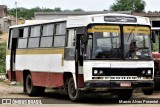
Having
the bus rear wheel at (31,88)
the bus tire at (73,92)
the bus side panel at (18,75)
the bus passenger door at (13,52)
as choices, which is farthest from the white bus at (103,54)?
the bus passenger door at (13,52)

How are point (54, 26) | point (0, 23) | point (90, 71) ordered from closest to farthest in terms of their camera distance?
1. point (90, 71)
2. point (54, 26)
3. point (0, 23)

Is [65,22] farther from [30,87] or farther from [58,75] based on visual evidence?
[30,87]

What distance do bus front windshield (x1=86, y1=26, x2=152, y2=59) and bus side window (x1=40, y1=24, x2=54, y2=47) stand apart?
335cm

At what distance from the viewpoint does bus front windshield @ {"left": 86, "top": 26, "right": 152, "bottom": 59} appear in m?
16.9

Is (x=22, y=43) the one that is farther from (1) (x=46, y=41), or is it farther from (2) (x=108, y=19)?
(2) (x=108, y=19)

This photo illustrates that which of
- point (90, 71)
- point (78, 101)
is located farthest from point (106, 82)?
point (78, 101)

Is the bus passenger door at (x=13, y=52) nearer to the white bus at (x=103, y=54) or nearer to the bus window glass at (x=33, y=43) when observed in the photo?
the bus window glass at (x=33, y=43)

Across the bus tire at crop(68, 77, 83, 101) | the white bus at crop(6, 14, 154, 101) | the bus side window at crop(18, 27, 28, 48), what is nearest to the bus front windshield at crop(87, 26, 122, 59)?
the white bus at crop(6, 14, 154, 101)

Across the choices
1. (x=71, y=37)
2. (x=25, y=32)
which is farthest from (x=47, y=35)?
(x=25, y=32)

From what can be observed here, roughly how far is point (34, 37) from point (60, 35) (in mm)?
2822

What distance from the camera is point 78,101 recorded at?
18.2m

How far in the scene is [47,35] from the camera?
806 inches

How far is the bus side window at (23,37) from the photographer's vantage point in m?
22.8

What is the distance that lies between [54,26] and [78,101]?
10.9 feet
